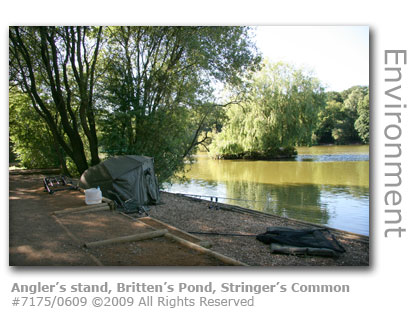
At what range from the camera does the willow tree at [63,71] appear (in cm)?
741

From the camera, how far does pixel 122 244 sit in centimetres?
387

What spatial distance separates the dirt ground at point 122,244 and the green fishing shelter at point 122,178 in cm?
51

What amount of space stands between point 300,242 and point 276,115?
13.3 m

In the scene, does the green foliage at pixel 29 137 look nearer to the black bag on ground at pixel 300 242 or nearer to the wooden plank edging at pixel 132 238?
the wooden plank edging at pixel 132 238

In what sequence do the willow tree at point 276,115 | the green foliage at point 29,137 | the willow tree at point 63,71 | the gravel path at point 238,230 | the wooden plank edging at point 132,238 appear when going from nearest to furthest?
the wooden plank edging at point 132,238 < the gravel path at point 238,230 < the willow tree at point 63,71 < the green foliage at point 29,137 < the willow tree at point 276,115

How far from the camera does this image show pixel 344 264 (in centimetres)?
394

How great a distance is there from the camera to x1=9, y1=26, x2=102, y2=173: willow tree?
7.41 m

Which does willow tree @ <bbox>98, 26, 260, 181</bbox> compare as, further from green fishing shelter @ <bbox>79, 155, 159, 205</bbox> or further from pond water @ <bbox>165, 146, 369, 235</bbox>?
pond water @ <bbox>165, 146, 369, 235</bbox>

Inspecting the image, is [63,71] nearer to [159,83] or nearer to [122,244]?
[159,83]

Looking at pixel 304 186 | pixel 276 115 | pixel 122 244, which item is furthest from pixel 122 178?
pixel 276 115

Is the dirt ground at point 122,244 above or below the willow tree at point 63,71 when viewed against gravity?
below

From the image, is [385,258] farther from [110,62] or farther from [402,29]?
[110,62]

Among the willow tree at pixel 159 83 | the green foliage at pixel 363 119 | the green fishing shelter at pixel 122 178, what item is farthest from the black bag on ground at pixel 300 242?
the willow tree at pixel 159 83

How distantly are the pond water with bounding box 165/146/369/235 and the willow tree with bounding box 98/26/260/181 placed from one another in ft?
6.92
